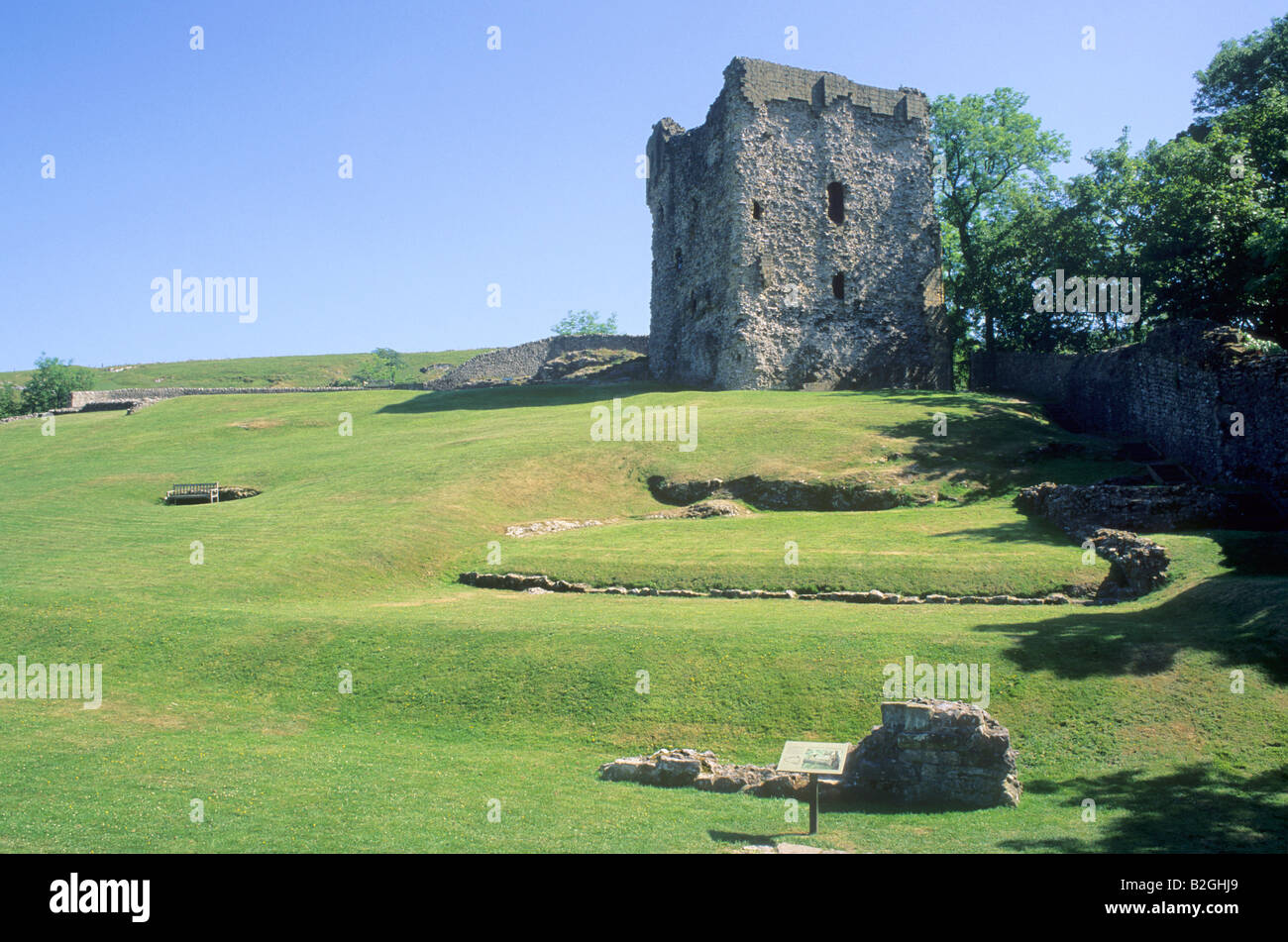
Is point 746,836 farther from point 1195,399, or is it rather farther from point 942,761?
point 1195,399

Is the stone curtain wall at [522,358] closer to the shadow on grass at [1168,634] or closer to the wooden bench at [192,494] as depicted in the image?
the wooden bench at [192,494]

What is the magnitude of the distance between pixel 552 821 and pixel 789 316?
41.9 metres

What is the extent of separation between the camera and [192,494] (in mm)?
32406

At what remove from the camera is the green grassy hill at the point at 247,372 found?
367 ft

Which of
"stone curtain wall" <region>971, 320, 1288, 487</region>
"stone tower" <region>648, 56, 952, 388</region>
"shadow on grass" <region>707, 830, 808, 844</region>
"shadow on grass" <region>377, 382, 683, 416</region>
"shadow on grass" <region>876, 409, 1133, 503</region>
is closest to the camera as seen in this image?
"shadow on grass" <region>707, 830, 808, 844</region>

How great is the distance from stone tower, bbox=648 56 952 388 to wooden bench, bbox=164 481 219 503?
1042 inches

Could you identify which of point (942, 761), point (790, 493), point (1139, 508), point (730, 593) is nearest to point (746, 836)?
point (942, 761)

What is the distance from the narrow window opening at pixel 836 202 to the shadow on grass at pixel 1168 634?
37.5 m

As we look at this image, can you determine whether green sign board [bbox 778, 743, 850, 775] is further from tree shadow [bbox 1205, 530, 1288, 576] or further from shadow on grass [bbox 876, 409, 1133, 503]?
shadow on grass [bbox 876, 409, 1133, 503]

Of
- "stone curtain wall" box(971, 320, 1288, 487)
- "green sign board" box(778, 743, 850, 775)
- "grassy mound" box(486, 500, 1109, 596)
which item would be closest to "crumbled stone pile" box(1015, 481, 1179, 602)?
"grassy mound" box(486, 500, 1109, 596)

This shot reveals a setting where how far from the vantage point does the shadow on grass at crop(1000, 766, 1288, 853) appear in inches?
372

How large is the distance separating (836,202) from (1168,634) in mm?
40210
